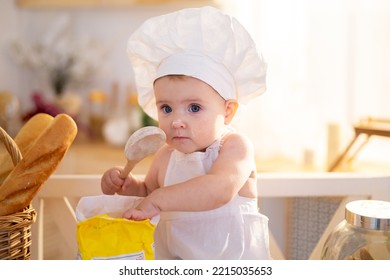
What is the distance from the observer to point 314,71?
1.61 m

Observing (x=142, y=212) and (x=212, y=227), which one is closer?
(x=142, y=212)

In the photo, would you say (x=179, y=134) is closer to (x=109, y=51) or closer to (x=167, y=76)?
(x=167, y=76)

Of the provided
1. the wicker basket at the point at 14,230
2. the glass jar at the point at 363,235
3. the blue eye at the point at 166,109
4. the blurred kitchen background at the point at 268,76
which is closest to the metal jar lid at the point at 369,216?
the glass jar at the point at 363,235

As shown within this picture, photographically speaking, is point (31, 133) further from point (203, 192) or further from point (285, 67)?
point (285, 67)

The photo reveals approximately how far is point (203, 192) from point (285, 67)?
103cm

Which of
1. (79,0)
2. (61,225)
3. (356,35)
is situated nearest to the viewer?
(61,225)

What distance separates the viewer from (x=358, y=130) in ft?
A: 3.73

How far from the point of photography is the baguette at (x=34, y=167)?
0.64 m

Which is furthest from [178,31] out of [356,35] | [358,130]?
[356,35]

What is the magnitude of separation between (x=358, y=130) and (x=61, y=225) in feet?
2.03

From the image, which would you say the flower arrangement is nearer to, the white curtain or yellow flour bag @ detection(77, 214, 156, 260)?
the white curtain

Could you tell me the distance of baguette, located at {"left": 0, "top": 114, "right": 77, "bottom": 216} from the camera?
25.2 inches

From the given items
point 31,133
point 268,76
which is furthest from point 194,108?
point 268,76

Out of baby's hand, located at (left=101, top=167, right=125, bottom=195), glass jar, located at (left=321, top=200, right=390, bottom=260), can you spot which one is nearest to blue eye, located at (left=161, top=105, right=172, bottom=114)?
baby's hand, located at (left=101, top=167, right=125, bottom=195)
